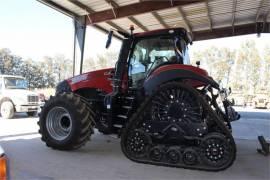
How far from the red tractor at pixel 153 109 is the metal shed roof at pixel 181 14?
226 inches

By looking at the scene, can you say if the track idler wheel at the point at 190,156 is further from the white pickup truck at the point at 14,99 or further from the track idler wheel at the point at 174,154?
the white pickup truck at the point at 14,99

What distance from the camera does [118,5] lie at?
1198 cm

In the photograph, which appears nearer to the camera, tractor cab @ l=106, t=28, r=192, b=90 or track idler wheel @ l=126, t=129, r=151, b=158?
track idler wheel @ l=126, t=129, r=151, b=158

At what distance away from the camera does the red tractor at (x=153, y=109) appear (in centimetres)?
492

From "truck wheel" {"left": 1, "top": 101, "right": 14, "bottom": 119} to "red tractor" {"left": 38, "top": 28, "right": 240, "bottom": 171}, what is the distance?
22.7 feet

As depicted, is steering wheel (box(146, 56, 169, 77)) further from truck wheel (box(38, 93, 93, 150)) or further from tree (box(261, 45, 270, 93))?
tree (box(261, 45, 270, 93))

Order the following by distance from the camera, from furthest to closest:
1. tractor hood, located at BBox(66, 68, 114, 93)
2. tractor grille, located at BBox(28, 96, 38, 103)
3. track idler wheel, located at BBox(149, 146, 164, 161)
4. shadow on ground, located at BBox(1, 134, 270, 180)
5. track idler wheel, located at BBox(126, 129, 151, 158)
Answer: tractor grille, located at BBox(28, 96, 38, 103)
tractor hood, located at BBox(66, 68, 114, 93)
track idler wheel, located at BBox(126, 129, 151, 158)
track idler wheel, located at BBox(149, 146, 164, 161)
shadow on ground, located at BBox(1, 134, 270, 180)

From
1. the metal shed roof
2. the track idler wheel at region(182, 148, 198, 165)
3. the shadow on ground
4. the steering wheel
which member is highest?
the metal shed roof

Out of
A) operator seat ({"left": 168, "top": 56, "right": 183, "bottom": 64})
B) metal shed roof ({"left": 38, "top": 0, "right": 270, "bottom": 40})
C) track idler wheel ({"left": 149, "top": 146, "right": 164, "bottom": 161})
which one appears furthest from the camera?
metal shed roof ({"left": 38, "top": 0, "right": 270, "bottom": 40})

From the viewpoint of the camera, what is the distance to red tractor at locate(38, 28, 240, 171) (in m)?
4.92

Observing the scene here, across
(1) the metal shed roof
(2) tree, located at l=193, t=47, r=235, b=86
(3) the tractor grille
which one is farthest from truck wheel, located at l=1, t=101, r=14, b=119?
(2) tree, located at l=193, t=47, r=235, b=86

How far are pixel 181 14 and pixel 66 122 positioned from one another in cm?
818

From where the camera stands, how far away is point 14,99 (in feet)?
41.9

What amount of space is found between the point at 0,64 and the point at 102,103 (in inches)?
1281
